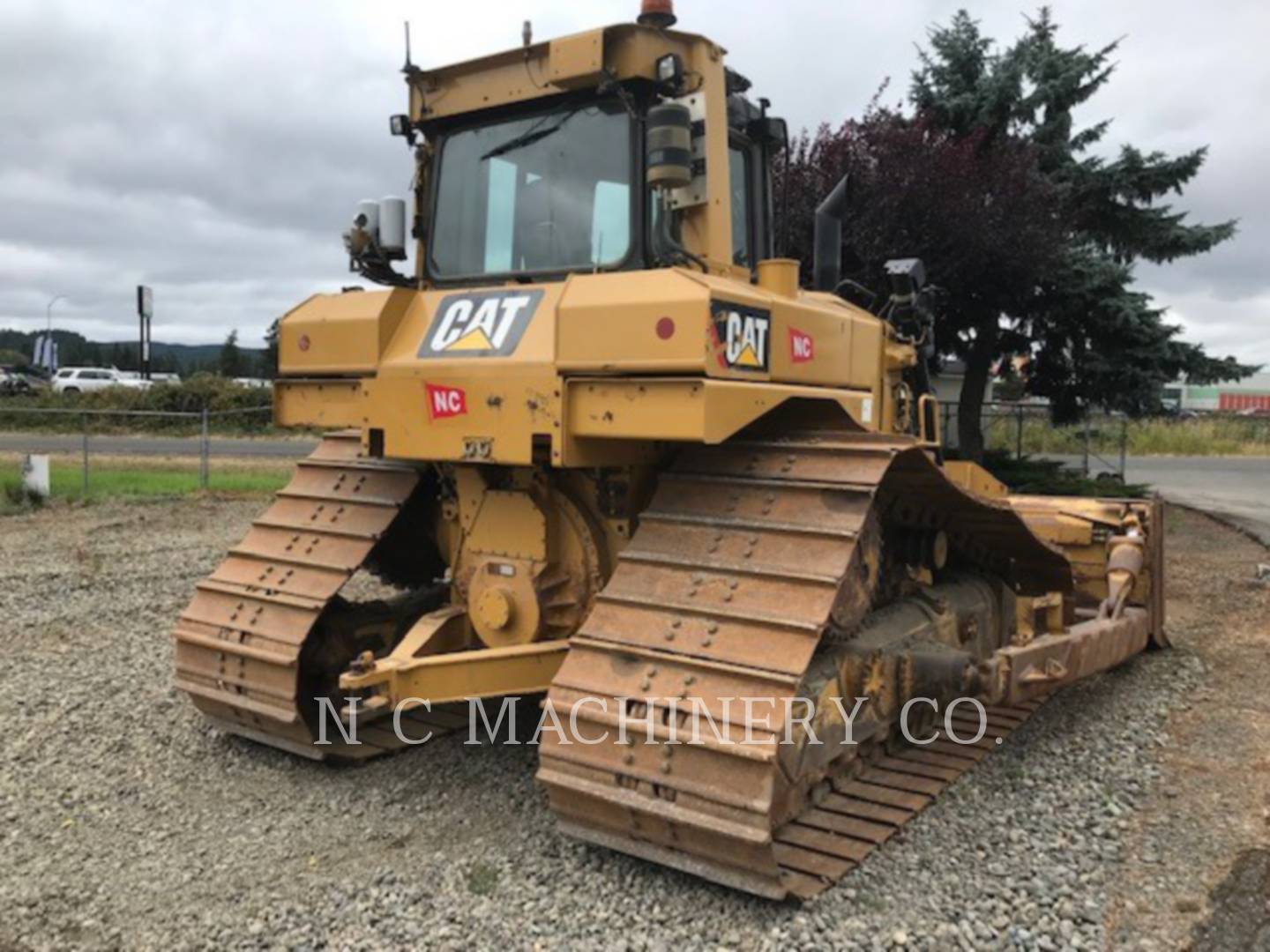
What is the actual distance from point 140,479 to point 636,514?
48.9 feet

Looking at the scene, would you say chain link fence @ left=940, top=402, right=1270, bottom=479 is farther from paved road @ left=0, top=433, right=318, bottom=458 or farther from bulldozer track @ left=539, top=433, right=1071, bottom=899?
paved road @ left=0, top=433, right=318, bottom=458

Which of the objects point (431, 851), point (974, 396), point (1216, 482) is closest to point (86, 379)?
point (974, 396)

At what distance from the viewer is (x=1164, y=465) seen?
2758 cm

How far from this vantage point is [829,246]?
18.4ft

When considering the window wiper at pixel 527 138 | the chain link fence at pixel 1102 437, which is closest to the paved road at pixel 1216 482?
the chain link fence at pixel 1102 437

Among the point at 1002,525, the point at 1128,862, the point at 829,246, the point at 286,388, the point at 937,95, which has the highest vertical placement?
the point at 937,95

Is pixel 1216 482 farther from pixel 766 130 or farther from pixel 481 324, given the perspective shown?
pixel 481 324

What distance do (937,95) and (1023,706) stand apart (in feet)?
35.9

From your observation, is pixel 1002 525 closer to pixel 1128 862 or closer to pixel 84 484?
pixel 1128 862

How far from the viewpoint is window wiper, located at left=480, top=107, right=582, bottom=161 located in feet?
14.9

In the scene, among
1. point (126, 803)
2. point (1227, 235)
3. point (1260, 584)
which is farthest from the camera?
point (1227, 235)

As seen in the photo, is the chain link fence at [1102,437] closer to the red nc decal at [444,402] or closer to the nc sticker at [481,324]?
the nc sticker at [481,324]

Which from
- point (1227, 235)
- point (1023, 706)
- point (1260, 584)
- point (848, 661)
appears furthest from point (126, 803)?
point (1227, 235)

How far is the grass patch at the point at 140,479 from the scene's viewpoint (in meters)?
14.3
